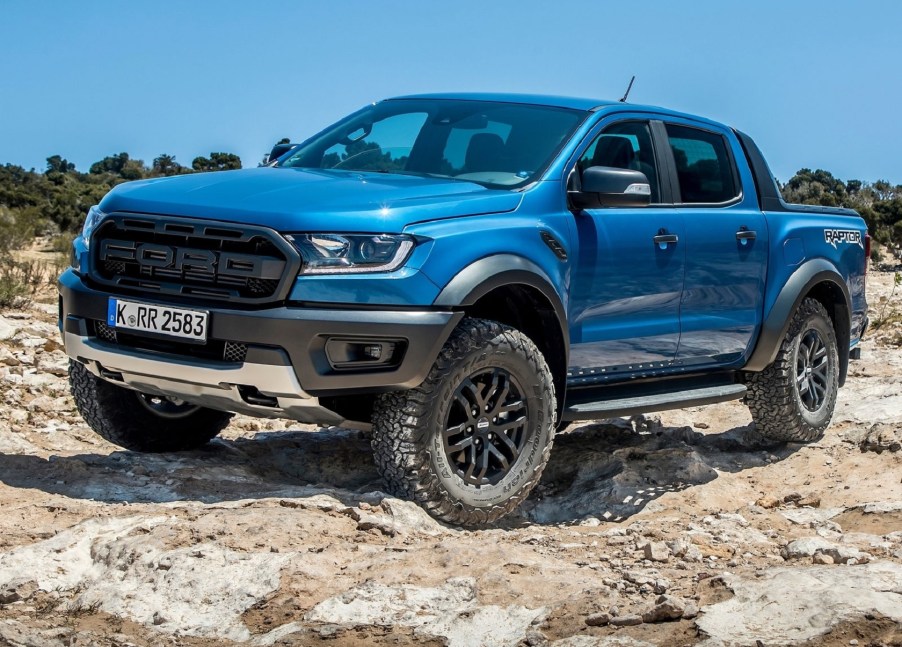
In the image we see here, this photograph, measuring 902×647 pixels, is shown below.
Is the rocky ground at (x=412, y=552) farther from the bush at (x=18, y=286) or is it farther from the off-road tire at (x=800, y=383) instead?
the bush at (x=18, y=286)

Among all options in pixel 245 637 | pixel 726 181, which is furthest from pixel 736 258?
pixel 245 637

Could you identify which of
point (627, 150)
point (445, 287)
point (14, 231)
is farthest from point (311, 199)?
point (14, 231)

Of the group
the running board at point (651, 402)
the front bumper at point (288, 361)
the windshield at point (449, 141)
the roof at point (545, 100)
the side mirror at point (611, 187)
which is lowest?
the running board at point (651, 402)

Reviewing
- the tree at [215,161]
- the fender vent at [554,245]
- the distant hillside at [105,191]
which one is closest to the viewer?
the fender vent at [554,245]

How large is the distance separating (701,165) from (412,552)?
10.8ft

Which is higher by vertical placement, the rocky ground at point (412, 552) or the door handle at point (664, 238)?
the door handle at point (664, 238)

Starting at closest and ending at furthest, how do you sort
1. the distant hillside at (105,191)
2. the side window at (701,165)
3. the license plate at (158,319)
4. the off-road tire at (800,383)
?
the license plate at (158,319) < the side window at (701,165) < the off-road tire at (800,383) < the distant hillside at (105,191)

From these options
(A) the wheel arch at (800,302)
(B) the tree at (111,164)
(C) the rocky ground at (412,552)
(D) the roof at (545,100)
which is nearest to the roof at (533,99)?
(D) the roof at (545,100)

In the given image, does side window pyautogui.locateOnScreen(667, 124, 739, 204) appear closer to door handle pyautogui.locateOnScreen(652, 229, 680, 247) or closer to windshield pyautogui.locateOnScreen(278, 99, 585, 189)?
door handle pyautogui.locateOnScreen(652, 229, 680, 247)

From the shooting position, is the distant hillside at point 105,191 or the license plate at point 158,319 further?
the distant hillside at point 105,191

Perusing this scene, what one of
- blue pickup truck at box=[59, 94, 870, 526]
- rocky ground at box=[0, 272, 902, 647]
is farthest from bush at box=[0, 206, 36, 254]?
blue pickup truck at box=[59, 94, 870, 526]

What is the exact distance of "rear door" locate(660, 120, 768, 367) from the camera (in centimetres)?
684

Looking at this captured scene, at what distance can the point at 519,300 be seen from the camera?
598cm

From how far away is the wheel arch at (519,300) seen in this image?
5.36 meters
